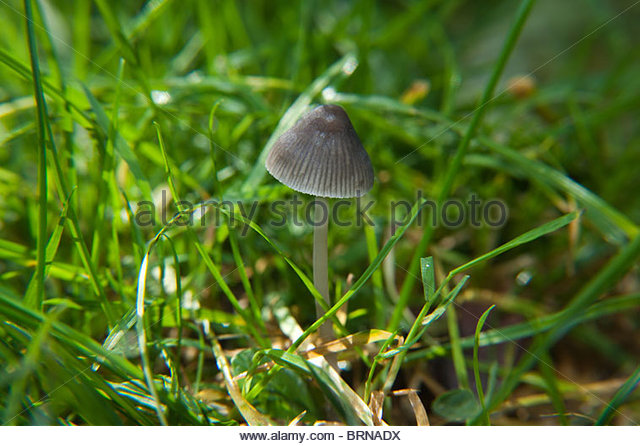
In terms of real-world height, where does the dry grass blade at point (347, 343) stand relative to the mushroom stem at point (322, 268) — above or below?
below

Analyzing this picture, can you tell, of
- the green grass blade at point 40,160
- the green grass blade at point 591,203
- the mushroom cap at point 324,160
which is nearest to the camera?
the green grass blade at point 40,160

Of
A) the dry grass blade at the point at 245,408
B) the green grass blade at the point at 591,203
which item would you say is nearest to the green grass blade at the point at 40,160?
the dry grass blade at the point at 245,408

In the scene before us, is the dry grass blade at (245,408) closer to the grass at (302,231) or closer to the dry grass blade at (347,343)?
the grass at (302,231)

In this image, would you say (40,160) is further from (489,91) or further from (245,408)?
(489,91)

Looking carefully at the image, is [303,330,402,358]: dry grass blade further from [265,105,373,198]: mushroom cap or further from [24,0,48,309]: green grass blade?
[24,0,48,309]: green grass blade

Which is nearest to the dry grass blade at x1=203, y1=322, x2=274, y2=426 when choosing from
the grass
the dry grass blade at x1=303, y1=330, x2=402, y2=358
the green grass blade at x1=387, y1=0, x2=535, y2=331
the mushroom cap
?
the grass

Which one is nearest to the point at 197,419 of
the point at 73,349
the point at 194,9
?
the point at 73,349
